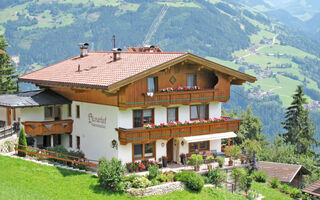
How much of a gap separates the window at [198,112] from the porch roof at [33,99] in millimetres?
8958

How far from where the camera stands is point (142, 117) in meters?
32.5

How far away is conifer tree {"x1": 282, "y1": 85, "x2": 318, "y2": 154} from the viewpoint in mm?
65250

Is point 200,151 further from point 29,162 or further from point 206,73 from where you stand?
point 29,162

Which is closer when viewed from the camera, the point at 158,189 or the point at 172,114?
the point at 158,189

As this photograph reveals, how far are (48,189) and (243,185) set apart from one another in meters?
13.4

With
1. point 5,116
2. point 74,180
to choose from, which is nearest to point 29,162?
point 74,180

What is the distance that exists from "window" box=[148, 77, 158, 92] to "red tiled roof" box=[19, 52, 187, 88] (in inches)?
41.7

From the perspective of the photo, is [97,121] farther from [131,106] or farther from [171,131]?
[171,131]

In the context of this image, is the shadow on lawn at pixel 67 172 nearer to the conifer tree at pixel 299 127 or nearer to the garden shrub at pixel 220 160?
the garden shrub at pixel 220 160

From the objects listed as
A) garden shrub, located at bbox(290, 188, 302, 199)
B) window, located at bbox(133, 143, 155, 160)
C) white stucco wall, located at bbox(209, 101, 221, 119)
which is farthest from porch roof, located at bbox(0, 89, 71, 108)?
garden shrub, located at bbox(290, 188, 302, 199)

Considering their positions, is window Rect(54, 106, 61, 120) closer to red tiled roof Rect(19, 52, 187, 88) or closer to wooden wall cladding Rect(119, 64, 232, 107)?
red tiled roof Rect(19, 52, 187, 88)

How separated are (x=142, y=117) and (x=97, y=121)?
10.4 feet

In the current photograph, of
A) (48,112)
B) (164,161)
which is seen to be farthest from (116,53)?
(164,161)

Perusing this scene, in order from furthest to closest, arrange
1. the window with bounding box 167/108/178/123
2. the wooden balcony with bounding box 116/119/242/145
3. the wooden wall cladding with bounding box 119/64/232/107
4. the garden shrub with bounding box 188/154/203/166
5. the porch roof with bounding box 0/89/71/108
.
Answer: the window with bounding box 167/108/178/123
the porch roof with bounding box 0/89/71/108
the garden shrub with bounding box 188/154/203/166
the wooden wall cladding with bounding box 119/64/232/107
the wooden balcony with bounding box 116/119/242/145
